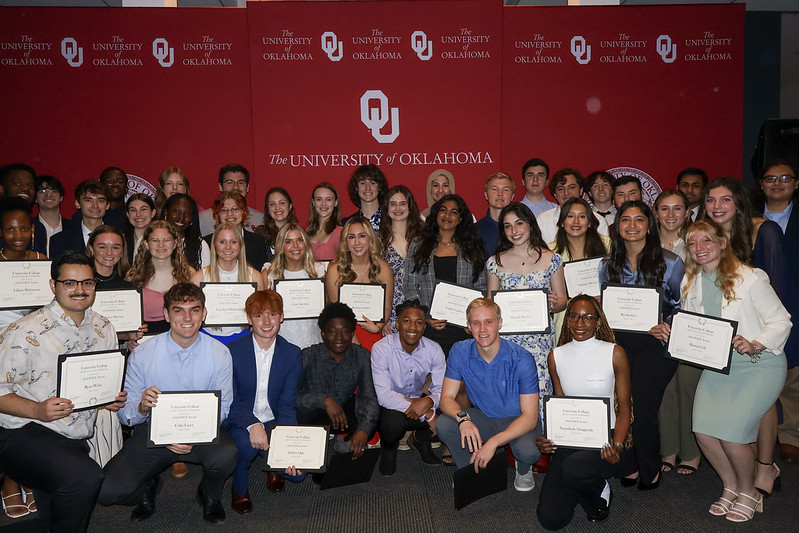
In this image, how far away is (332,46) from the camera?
816 cm

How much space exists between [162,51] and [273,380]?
219 inches

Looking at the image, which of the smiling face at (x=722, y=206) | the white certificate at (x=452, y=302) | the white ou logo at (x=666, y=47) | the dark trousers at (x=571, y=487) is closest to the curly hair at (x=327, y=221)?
the white certificate at (x=452, y=302)

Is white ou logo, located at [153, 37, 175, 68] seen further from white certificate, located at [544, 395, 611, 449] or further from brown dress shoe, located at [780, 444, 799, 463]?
brown dress shoe, located at [780, 444, 799, 463]

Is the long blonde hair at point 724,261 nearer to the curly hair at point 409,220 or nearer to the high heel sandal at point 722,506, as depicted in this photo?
the high heel sandal at point 722,506

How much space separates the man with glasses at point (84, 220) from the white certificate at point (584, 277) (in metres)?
4.45

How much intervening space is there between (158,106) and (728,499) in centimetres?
777

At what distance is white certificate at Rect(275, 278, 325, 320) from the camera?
5.31 meters

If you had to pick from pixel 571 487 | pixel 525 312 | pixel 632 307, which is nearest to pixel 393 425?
pixel 525 312

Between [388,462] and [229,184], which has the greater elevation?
[229,184]

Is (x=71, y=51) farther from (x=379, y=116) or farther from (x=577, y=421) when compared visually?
(x=577, y=421)

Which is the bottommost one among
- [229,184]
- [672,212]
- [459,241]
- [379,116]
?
[459,241]

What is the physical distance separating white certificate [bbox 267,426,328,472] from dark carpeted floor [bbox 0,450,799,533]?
0.33 metres

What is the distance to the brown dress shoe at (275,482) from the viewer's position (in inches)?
183

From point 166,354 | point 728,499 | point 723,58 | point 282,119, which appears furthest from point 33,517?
point 723,58
